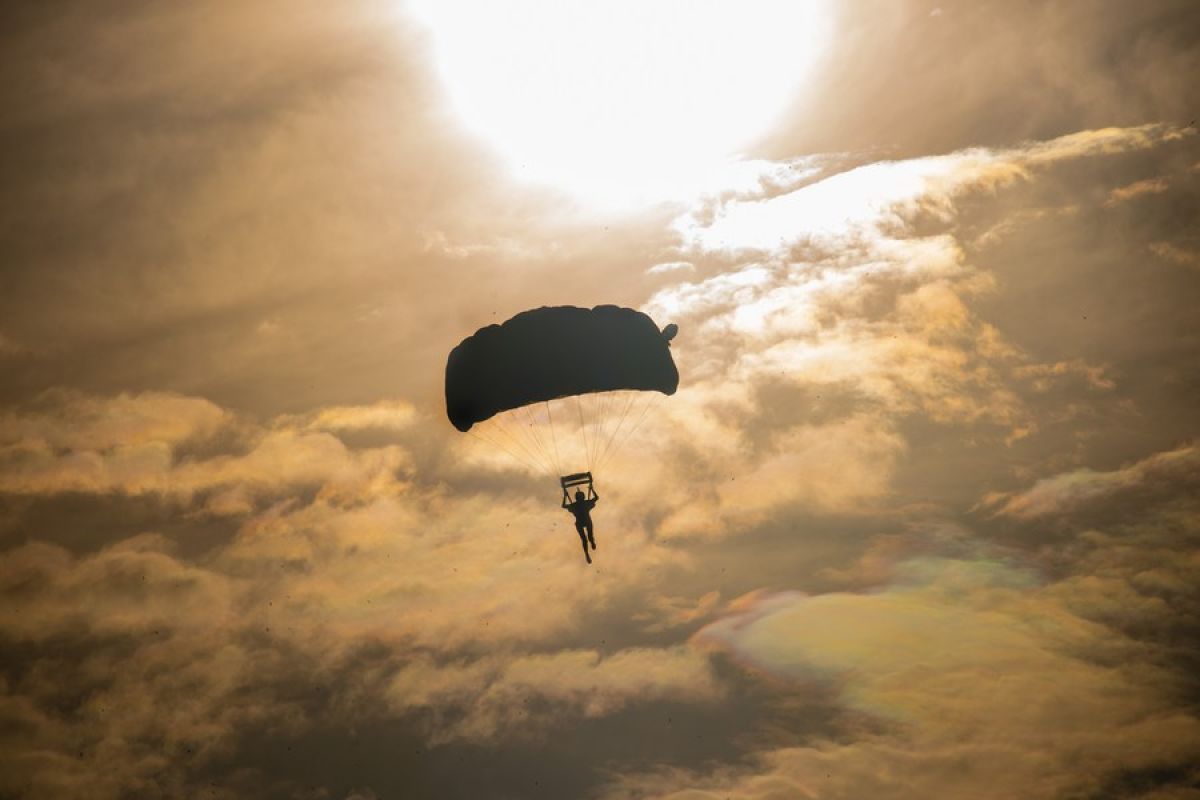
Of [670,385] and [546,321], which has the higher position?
[546,321]

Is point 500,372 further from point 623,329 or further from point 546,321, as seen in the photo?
point 623,329

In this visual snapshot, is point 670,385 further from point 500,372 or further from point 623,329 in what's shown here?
point 500,372

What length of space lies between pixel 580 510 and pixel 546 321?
6384mm

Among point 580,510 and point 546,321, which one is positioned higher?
point 546,321

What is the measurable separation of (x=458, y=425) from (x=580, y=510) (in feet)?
16.6

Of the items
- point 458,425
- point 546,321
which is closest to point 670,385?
point 546,321

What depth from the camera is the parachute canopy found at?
3095cm

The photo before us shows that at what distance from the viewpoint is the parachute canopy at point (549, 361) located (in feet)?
102

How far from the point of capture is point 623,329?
3177 centimetres

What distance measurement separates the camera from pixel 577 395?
3111 cm

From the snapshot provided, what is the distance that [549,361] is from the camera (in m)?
30.9

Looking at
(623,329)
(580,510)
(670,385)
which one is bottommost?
(580,510)

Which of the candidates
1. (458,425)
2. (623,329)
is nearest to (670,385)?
(623,329)

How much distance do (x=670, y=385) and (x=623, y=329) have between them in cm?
252
